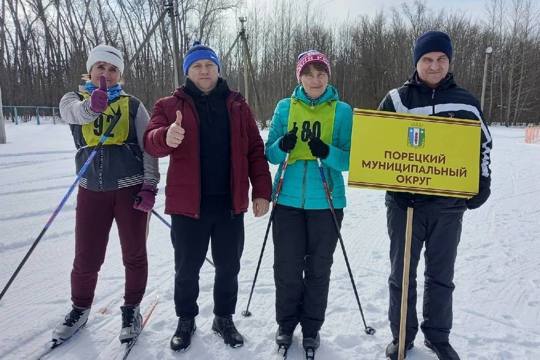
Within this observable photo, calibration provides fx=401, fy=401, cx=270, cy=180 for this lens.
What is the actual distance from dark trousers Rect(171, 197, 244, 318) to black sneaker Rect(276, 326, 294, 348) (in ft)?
1.27

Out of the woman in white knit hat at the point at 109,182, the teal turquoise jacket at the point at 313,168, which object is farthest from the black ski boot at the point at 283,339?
the woman in white knit hat at the point at 109,182

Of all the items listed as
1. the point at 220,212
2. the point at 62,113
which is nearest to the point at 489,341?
the point at 220,212

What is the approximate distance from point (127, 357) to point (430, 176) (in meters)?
2.22

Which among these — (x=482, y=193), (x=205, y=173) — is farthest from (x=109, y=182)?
(x=482, y=193)

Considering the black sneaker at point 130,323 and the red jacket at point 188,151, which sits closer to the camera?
the red jacket at point 188,151

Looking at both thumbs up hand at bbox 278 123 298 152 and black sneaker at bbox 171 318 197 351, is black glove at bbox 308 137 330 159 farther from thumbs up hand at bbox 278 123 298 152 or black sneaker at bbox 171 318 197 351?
black sneaker at bbox 171 318 197 351

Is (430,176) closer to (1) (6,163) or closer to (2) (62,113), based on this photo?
(2) (62,113)

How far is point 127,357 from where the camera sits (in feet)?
8.50

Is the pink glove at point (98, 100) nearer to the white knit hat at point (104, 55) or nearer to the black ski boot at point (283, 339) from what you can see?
the white knit hat at point (104, 55)

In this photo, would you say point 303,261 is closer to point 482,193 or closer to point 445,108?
point 482,193

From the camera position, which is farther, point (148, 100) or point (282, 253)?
point (148, 100)

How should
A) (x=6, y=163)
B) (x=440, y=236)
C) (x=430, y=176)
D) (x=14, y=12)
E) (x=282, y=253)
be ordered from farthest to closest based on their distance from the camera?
1. (x=14, y=12)
2. (x=6, y=163)
3. (x=282, y=253)
4. (x=440, y=236)
5. (x=430, y=176)

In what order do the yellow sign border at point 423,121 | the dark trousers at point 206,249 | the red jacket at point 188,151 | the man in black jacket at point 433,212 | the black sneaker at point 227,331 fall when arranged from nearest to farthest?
the yellow sign border at point 423,121 < the man in black jacket at point 433,212 < the red jacket at point 188,151 < the dark trousers at point 206,249 < the black sneaker at point 227,331

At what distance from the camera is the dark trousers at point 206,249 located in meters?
2.64
